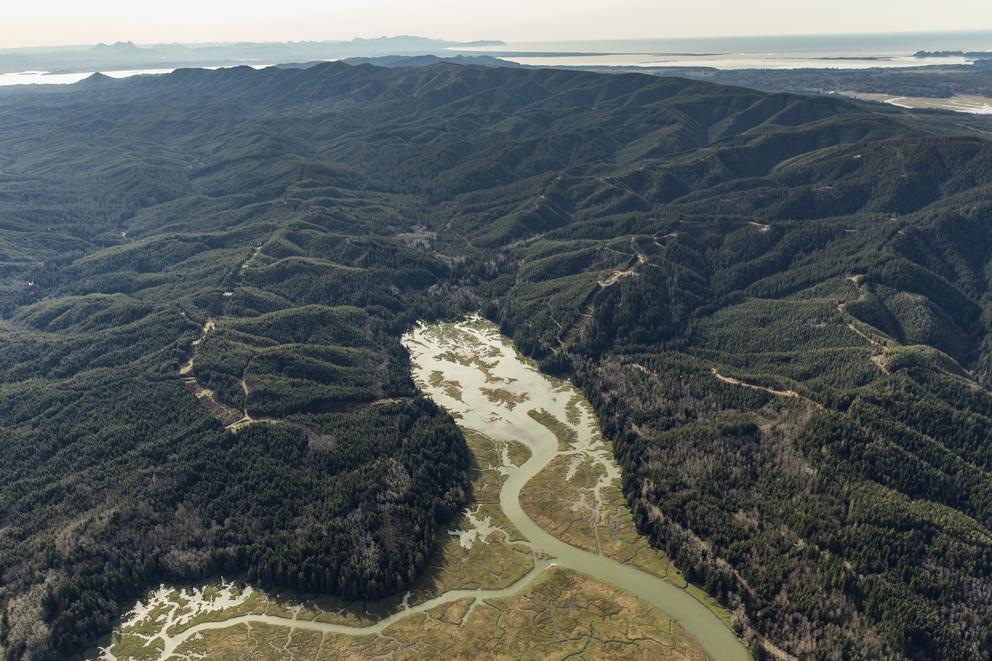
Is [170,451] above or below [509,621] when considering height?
above

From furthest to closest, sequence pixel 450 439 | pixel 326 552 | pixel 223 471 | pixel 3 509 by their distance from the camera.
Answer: pixel 450 439 → pixel 223 471 → pixel 3 509 → pixel 326 552

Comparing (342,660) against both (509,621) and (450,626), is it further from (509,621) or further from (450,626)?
(509,621)

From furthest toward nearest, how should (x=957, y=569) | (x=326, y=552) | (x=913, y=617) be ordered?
1. (x=326, y=552)
2. (x=957, y=569)
3. (x=913, y=617)

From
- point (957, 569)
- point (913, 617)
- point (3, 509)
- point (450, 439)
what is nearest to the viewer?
point (913, 617)

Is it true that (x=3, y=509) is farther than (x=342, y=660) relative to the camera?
Yes

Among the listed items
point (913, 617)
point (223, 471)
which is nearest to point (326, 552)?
point (223, 471)

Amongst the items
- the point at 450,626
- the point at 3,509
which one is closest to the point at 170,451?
the point at 3,509

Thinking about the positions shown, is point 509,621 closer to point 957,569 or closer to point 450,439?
point 450,439

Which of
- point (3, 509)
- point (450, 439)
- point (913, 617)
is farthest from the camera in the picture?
point (450, 439)

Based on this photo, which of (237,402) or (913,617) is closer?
(913,617)
